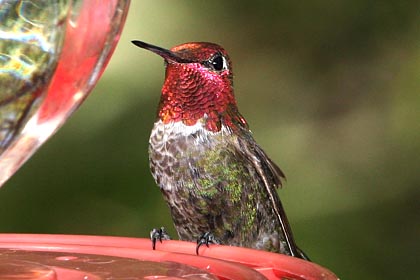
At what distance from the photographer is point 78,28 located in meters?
1.02

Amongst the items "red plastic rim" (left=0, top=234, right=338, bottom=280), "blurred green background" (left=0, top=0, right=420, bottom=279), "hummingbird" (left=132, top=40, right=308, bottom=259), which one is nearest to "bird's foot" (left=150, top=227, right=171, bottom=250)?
"red plastic rim" (left=0, top=234, right=338, bottom=280)

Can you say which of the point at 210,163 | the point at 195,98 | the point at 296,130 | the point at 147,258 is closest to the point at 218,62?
the point at 195,98

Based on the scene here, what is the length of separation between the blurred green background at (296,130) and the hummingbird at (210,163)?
0.26m

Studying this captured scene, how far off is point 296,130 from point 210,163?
764 mm

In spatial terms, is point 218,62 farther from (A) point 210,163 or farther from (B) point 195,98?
(A) point 210,163

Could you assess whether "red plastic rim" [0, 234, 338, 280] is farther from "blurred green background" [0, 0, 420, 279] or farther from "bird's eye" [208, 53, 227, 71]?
"blurred green background" [0, 0, 420, 279]

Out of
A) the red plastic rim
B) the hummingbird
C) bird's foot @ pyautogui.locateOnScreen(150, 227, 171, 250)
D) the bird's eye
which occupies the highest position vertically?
the bird's eye

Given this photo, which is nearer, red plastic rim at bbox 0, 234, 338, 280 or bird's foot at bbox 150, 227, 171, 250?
red plastic rim at bbox 0, 234, 338, 280

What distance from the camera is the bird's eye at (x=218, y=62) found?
10.3 ft

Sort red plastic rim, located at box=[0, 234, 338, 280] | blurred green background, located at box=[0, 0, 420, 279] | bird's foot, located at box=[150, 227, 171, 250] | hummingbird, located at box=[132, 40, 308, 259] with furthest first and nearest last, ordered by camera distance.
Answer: blurred green background, located at box=[0, 0, 420, 279], hummingbird, located at box=[132, 40, 308, 259], bird's foot, located at box=[150, 227, 171, 250], red plastic rim, located at box=[0, 234, 338, 280]

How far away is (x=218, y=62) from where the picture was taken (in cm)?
316

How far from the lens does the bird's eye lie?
3148 millimetres

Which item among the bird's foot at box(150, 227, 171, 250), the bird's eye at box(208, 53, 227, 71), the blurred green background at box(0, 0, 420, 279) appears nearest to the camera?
the bird's foot at box(150, 227, 171, 250)

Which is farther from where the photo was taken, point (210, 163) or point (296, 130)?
point (296, 130)
